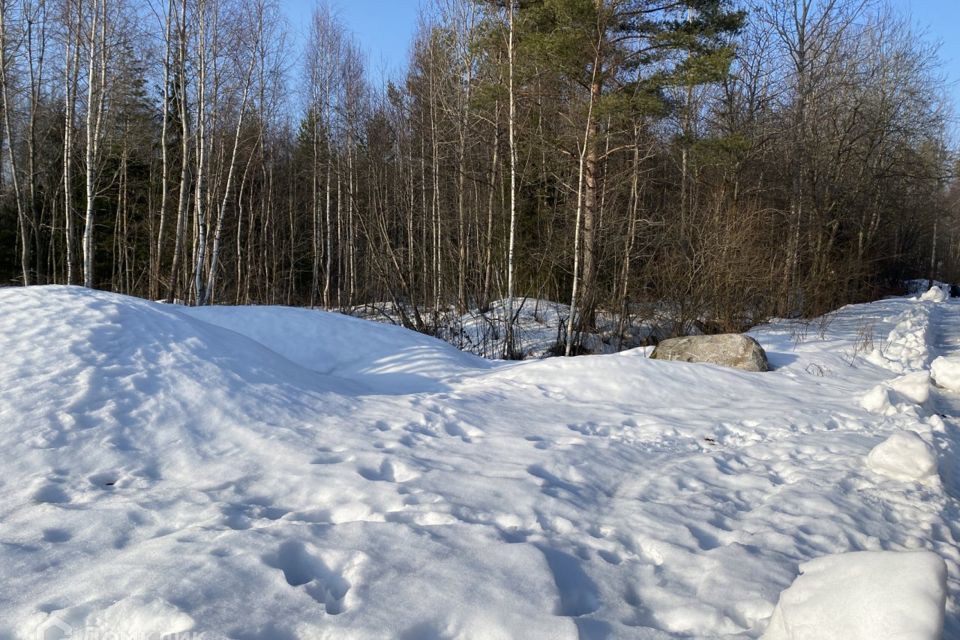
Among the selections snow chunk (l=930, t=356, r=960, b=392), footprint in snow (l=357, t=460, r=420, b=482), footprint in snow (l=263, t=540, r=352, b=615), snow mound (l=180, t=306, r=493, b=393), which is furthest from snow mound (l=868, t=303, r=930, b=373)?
footprint in snow (l=263, t=540, r=352, b=615)

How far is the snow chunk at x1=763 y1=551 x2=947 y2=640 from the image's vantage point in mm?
1735

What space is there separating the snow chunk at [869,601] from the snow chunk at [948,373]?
6142mm

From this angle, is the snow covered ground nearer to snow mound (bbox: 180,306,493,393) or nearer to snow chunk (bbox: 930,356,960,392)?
snow mound (bbox: 180,306,493,393)

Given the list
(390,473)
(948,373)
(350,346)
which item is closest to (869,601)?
(390,473)

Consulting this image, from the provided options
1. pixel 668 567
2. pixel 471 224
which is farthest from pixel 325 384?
pixel 471 224

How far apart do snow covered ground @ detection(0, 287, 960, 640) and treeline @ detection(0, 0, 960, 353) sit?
5405mm

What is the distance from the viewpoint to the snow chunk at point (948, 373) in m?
6.71

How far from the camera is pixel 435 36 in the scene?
16703 millimetres

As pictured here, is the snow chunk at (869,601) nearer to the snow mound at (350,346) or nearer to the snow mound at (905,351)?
the snow mound at (350,346)

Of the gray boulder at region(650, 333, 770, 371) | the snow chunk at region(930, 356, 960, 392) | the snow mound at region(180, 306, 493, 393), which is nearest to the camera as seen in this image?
the snow mound at region(180, 306, 493, 393)

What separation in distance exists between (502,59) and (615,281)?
5.54 m

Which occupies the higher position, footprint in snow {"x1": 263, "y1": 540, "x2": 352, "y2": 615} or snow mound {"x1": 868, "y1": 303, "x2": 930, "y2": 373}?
snow mound {"x1": 868, "y1": 303, "x2": 930, "y2": 373}

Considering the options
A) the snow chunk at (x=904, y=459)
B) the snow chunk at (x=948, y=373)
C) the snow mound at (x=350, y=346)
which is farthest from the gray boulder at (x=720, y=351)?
the snow chunk at (x=904, y=459)

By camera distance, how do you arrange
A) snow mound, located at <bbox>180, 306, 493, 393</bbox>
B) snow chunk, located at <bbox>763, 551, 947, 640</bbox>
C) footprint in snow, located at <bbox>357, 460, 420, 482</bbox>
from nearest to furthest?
snow chunk, located at <bbox>763, 551, 947, 640</bbox> → footprint in snow, located at <bbox>357, 460, 420, 482</bbox> → snow mound, located at <bbox>180, 306, 493, 393</bbox>
